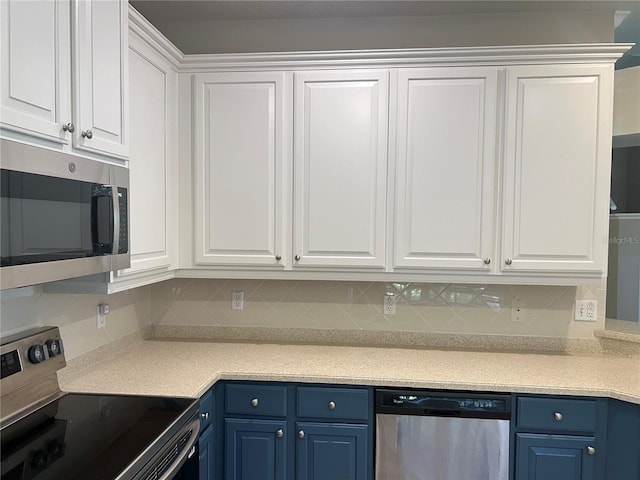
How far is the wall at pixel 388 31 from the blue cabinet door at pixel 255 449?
1961 millimetres

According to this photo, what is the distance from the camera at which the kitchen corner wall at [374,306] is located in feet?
7.91

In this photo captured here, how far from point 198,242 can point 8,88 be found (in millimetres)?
1227

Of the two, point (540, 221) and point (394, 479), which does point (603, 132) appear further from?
point (394, 479)

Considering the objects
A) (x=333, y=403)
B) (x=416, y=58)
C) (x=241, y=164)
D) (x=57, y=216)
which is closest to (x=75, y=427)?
(x=57, y=216)

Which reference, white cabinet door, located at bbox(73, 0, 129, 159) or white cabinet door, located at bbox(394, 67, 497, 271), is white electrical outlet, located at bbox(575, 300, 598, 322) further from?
white cabinet door, located at bbox(73, 0, 129, 159)

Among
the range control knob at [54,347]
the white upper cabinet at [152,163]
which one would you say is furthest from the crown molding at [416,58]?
the range control knob at [54,347]

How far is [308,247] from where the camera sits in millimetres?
2213

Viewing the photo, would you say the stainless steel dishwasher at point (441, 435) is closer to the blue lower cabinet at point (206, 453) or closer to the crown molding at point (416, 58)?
the blue lower cabinet at point (206, 453)

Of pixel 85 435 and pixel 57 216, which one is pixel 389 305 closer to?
pixel 85 435

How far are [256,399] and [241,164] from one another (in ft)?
3.65

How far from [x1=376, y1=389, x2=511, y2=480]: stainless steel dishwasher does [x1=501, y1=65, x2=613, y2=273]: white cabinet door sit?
2.28 feet

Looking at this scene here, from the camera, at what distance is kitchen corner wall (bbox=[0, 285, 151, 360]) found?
1.61 metres

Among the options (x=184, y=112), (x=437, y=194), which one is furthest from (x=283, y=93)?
(x=437, y=194)

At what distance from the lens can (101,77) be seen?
4.88 feet
